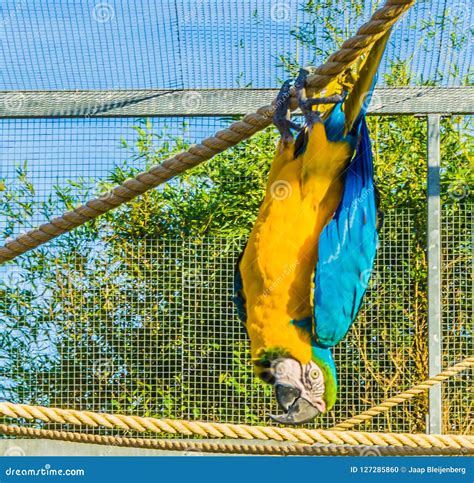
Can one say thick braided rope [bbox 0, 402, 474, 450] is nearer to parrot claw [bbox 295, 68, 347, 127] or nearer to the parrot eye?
the parrot eye

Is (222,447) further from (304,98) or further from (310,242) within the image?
(304,98)

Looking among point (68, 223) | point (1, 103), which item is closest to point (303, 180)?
point (68, 223)

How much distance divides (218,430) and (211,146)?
0.60 m

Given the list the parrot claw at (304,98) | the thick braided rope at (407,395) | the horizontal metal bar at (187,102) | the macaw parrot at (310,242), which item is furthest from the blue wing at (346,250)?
the horizontal metal bar at (187,102)

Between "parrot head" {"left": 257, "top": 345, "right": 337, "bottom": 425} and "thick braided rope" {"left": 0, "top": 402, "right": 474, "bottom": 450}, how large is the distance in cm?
8

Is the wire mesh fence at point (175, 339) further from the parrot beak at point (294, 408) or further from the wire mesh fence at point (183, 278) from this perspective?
the parrot beak at point (294, 408)

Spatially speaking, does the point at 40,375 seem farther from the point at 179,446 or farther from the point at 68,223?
the point at 68,223

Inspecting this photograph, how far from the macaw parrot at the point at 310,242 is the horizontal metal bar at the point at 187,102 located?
1.30m

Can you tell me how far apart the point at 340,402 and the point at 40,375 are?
1.21 meters

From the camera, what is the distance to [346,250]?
5.42ft

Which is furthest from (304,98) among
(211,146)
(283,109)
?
(211,146)

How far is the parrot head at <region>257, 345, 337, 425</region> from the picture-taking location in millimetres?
1694

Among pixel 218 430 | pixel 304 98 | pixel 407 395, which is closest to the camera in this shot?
pixel 304 98

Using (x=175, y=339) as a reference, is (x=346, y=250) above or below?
below
